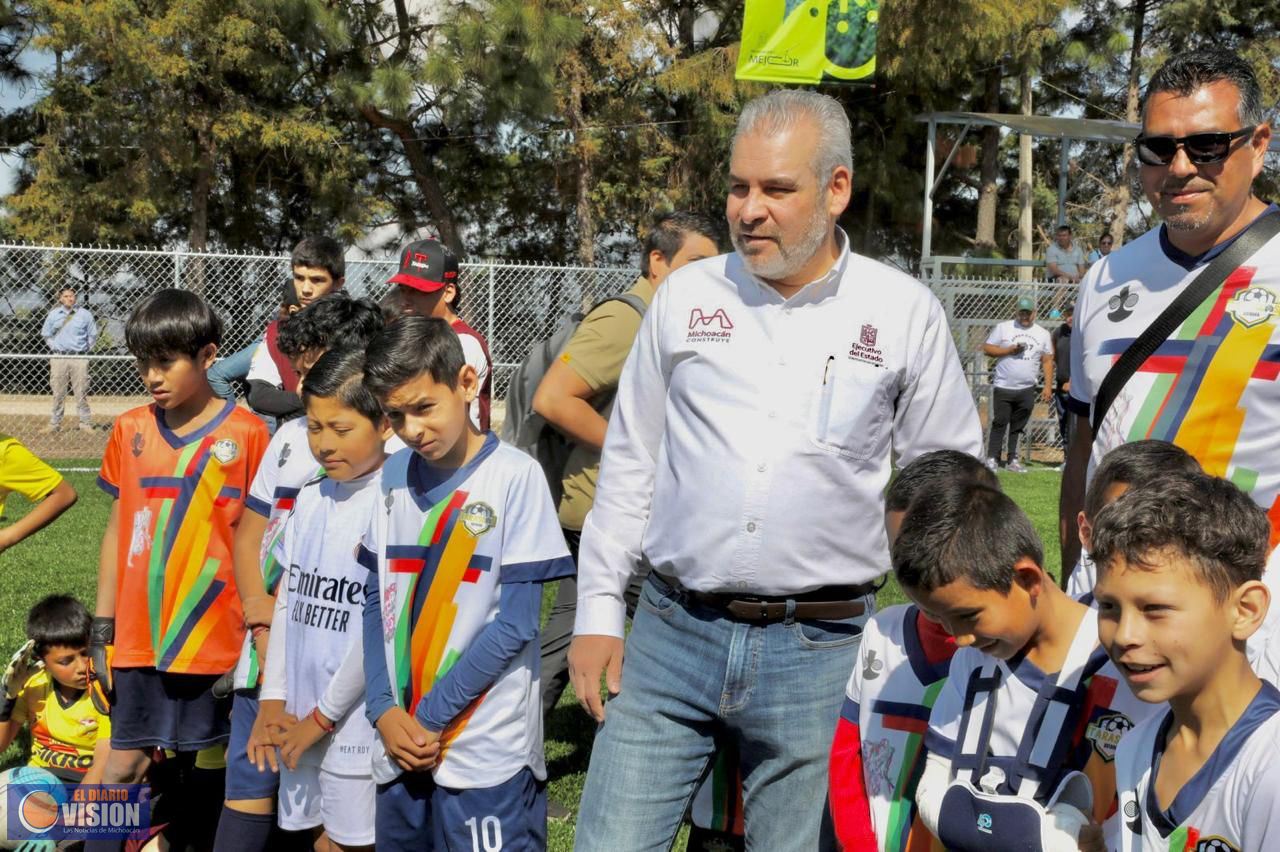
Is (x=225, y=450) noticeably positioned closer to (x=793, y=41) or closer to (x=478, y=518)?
(x=478, y=518)

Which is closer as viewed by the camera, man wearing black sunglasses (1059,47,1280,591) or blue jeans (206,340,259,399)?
man wearing black sunglasses (1059,47,1280,591)

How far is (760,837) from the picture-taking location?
3.04m

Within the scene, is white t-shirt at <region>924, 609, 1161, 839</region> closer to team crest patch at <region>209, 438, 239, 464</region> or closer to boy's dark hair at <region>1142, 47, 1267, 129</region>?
boy's dark hair at <region>1142, 47, 1267, 129</region>

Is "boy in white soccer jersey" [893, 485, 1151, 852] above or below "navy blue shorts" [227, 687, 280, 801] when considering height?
above

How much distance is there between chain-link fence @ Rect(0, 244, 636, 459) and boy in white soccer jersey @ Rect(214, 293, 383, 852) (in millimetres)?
11290

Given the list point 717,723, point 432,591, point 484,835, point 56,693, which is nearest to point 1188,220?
point 717,723

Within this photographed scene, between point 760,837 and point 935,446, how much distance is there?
3.12ft

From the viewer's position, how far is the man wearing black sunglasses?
2.93 metres

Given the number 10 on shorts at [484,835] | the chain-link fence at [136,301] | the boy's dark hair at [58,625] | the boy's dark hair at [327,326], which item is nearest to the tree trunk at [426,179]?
the chain-link fence at [136,301]

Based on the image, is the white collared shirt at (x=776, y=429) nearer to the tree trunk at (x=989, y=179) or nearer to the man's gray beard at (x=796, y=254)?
the man's gray beard at (x=796, y=254)

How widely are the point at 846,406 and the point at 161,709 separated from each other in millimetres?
2637

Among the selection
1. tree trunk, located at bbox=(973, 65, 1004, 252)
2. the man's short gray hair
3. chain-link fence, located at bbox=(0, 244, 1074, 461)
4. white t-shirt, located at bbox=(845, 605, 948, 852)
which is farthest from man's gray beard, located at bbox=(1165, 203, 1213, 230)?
tree trunk, located at bbox=(973, 65, 1004, 252)

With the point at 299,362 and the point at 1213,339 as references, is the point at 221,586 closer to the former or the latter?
the point at 299,362

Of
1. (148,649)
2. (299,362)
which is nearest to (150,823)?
(148,649)
